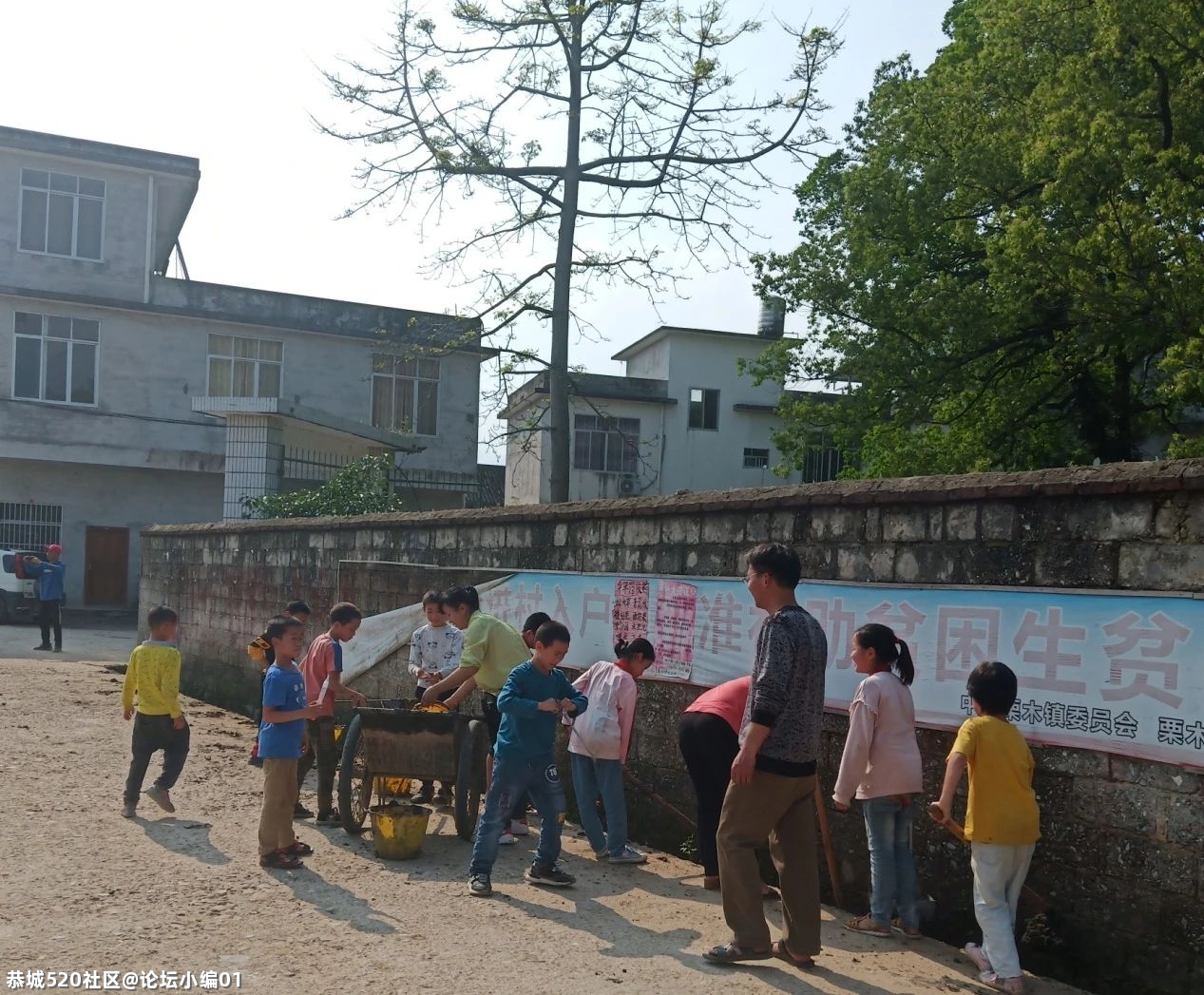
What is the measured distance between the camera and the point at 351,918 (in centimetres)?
580

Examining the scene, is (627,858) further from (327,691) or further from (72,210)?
(72,210)

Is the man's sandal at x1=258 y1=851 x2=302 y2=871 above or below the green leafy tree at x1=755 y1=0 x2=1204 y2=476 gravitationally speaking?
below

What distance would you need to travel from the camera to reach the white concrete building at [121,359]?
26.6 meters

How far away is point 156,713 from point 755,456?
28146 millimetres

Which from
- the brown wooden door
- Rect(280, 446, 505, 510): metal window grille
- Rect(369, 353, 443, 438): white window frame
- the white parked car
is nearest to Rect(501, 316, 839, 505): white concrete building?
Rect(280, 446, 505, 510): metal window grille

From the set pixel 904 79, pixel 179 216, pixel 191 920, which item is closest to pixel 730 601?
pixel 191 920

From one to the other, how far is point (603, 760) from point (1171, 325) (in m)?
9.49

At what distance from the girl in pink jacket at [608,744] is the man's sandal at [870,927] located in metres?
1.68

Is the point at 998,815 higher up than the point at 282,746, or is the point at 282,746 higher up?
the point at 998,815

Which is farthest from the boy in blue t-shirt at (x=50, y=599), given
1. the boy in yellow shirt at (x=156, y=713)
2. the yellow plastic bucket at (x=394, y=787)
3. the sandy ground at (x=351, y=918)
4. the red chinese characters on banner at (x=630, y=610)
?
the red chinese characters on banner at (x=630, y=610)

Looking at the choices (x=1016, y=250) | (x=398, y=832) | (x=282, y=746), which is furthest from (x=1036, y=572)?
(x=1016, y=250)

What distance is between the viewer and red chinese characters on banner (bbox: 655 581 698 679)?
7.43 m

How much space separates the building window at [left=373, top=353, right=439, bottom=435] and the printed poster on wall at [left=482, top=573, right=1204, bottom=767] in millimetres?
22667

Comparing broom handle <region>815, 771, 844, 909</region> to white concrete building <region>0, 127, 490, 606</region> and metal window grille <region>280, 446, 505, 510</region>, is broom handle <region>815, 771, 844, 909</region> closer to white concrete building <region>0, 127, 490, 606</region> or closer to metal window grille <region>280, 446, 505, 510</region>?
metal window grille <region>280, 446, 505, 510</region>
